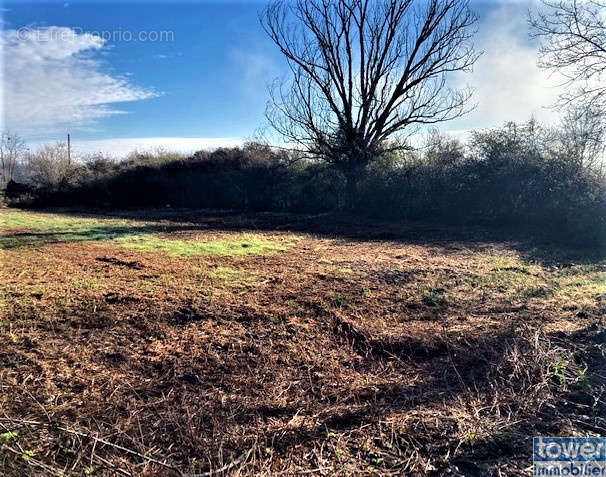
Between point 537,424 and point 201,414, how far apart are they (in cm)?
198

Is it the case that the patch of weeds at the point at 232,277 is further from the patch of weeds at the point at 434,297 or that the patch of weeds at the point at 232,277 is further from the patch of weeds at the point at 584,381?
the patch of weeds at the point at 584,381

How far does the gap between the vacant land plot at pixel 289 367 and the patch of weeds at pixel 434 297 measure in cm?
3

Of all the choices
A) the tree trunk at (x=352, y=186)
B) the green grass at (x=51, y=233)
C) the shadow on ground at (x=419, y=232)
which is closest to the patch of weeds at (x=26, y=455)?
the green grass at (x=51, y=233)

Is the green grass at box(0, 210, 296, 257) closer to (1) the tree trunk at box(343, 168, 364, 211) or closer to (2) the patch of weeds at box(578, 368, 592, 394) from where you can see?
(2) the patch of weeds at box(578, 368, 592, 394)

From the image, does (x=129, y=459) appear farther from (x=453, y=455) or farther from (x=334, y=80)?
(x=334, y=80)

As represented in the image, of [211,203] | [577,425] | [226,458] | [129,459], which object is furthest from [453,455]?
[211,203]

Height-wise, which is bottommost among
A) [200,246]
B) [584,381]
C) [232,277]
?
[584,381]

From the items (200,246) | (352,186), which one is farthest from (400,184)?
(200,246)

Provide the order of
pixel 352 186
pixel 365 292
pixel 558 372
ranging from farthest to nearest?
pixel 352 186 → pixel 365 292 → pixel 558 372

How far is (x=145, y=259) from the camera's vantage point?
605cm

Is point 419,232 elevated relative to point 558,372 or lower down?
elevated

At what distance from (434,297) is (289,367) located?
239 cm

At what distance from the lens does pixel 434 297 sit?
14.8 feet

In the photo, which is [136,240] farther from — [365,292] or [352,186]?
[352,186]
